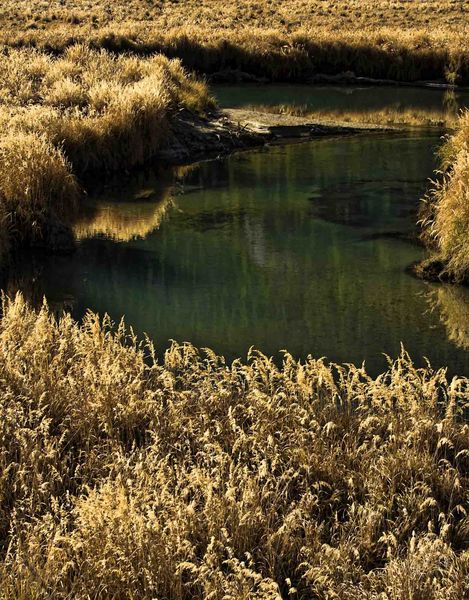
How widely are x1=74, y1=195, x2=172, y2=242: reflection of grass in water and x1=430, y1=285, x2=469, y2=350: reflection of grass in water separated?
499 cm

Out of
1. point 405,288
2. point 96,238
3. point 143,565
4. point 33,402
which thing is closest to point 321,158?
point 96,238

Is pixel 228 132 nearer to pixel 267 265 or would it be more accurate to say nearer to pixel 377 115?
pixel 377 115

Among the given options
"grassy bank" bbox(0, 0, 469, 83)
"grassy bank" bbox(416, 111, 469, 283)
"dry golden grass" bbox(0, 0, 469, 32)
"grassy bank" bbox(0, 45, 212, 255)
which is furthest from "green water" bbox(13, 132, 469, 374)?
"dry golden grass" bbox(0, 0, 469, 32)

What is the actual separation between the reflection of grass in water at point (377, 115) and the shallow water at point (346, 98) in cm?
17

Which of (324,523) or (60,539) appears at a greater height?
(60,539)

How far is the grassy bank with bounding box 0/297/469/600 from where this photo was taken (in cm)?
489

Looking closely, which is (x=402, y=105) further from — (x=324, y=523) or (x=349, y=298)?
(x=324, y=523)

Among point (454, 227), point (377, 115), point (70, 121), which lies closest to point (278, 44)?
point (377, 115)

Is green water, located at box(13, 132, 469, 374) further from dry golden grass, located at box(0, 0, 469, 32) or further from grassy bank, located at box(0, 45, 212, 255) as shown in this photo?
dry golden grass, located at box(0, 0, 469, 32)

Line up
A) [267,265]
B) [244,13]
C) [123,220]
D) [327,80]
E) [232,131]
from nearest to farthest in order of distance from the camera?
[267,265], [123,220], [232,131], [327,80], [244,13]

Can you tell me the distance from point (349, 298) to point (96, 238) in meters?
4.64

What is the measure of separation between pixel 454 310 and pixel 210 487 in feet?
21.6

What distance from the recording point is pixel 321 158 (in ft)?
68.0

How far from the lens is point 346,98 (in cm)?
3077
